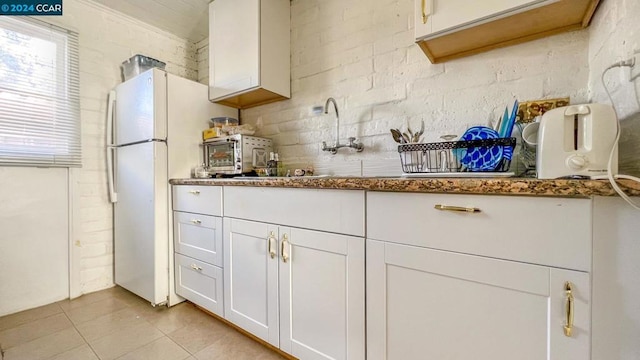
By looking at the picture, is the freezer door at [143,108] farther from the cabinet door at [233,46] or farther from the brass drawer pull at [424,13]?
the brass drawer pull at [424,13]

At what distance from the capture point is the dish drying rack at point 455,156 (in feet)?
3.13

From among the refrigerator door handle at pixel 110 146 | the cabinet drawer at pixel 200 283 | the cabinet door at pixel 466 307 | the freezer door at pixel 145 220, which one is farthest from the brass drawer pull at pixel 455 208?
the refrigerator door handle at pixel 110 146

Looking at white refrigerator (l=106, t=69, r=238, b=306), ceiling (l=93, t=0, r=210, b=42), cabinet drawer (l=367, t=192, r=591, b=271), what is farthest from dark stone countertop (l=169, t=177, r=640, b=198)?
ceiling (l=93, t=0, r=210, b=42)

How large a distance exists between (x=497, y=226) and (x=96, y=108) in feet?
9.52

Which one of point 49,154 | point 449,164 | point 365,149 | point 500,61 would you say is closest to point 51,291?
point 49,154

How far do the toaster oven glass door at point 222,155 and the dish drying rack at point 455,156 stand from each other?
1280 millimetres

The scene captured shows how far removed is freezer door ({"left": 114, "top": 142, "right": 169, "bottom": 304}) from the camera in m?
1.85

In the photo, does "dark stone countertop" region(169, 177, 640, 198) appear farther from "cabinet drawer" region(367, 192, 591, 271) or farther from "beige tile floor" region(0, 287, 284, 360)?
"beige tile floor" region(0, 287, 284, 360)

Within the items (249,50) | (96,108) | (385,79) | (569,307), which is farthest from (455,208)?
(96,108)

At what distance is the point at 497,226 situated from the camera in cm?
76

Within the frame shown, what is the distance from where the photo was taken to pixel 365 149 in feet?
5.56

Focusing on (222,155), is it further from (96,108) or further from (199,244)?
(96,108)

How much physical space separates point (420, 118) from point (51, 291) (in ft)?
9.68

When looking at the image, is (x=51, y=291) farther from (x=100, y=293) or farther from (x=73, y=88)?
(x=73, y=88)
